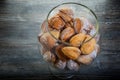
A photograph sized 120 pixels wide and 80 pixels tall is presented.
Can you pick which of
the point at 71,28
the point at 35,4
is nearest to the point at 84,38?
the point at 71,28

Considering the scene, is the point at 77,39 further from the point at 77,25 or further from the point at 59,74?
the point at 59,74

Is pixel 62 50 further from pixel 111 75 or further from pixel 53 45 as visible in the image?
pixel 111 75

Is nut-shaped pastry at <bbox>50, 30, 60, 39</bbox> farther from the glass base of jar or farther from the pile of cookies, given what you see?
the glass base of jar

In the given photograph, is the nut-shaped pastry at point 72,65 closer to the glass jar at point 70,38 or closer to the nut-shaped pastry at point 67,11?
the glass jar at point 70,38

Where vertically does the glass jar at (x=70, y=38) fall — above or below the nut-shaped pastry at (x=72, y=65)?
above

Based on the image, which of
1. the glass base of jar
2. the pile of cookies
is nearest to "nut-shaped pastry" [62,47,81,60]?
the pile of cookies

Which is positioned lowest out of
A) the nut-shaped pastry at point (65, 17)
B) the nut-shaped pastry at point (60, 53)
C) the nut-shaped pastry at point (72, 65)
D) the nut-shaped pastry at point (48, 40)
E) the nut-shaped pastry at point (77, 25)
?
the nut-shaped pastry at point (72, 65)

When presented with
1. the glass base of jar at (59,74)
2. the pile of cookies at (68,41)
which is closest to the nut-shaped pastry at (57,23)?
the pile of cookies at (68,41)
